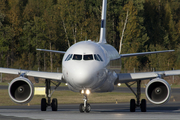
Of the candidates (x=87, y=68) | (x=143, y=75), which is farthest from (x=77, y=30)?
(x=87, y=68)

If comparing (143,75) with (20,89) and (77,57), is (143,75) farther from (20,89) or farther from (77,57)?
(20,89)

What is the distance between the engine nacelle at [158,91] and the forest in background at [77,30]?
1823 inches

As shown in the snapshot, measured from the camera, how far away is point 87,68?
17.0 metres

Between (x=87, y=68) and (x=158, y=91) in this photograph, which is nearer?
(x=87, y=68)

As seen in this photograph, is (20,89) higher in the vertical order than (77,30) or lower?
lower

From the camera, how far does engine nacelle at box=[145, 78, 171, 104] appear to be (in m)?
19.2

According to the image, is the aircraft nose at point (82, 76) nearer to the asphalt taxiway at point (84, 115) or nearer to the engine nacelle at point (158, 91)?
the asphalt taxiway at point (84, 115)

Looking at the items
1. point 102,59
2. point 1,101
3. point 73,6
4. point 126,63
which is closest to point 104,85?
point 102,59

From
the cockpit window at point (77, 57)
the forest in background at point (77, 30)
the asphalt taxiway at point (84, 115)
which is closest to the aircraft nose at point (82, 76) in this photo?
the cockpit window at point (77, 57)

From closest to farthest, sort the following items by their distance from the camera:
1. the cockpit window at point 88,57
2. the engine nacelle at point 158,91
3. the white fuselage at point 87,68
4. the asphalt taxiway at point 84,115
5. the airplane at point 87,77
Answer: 1. the asphalt taxiway at point 84,115
2. the white fuselage at point 87,68
3. the airplane at point 87,77
4. the cockpit window at point 88,57
5. the engine nacelle at point 158,91

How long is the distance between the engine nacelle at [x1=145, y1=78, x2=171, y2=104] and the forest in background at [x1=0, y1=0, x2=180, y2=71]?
152ft

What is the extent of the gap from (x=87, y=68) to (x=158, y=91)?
4.62m

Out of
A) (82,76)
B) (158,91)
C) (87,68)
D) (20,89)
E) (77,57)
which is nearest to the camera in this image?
(82,76)

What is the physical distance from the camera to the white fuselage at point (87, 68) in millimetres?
16891
